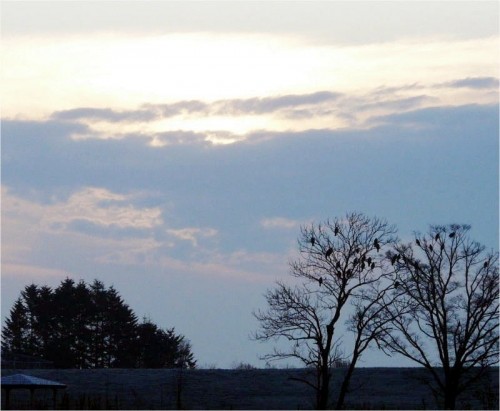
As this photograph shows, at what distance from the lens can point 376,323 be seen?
57094 millimetres

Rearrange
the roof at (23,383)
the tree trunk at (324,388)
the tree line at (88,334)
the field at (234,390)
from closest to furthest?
1. the tree trunk at (324,388)
2. the roof at (23,383)
3. the field at (234,390)
4. the tree line at (88,334)

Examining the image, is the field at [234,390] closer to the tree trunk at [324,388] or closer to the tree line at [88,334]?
the tree trunk at [324,388]

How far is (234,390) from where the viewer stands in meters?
67.2

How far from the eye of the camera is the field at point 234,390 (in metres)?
61.5

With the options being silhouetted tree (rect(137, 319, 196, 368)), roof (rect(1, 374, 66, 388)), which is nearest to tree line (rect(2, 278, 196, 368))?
silhouetted tree (rect(137, 319, 196, 368))

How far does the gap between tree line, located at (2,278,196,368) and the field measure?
32275 mm

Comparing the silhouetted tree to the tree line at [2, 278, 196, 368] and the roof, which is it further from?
the roof

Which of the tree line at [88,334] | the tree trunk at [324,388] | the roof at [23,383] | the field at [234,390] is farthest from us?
the tree line at [88,334]

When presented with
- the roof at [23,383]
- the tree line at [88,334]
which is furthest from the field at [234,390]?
the tree line at [88,334]

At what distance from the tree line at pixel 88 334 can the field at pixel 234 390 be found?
32.3m

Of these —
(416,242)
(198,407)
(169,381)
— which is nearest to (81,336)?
(169,381)

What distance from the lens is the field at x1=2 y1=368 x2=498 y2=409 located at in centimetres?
6147

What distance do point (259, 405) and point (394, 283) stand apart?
12.1m

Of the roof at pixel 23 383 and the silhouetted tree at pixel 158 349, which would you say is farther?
the silhouetted tree at pixel 158 349
